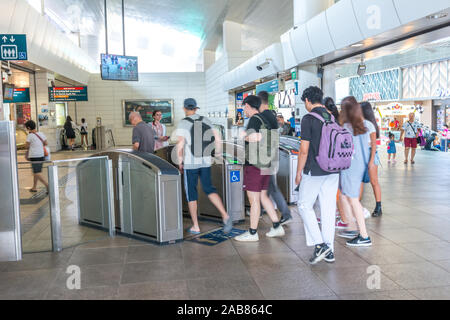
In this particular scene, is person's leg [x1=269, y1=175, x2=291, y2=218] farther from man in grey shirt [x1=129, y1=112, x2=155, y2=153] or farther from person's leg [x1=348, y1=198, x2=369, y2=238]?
man in grey shirt [x1=129, y1=112, x2=155, y2=153]

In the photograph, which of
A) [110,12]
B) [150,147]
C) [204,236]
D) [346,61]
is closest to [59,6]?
[110,12]

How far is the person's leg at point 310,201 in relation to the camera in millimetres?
3629

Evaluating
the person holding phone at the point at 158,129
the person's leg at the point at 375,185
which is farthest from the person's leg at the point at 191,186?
the person holding phone at the point at 158,129

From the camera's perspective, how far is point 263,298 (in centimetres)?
297

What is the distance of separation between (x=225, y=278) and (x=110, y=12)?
56.9 feet

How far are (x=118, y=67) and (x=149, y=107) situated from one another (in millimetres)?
10493

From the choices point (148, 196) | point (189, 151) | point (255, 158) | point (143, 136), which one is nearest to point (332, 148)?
point (255, 158)

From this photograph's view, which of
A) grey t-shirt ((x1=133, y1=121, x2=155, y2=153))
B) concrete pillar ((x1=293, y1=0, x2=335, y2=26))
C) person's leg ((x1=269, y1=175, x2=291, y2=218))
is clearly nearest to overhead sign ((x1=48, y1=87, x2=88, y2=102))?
concrete pillar ((x1=293, y1=0, x2=335, y2=26))

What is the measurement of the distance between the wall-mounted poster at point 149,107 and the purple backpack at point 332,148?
2193 centimetres

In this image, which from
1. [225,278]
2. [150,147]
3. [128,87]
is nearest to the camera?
[225,278]

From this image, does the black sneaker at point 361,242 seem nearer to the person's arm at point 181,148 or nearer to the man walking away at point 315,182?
the man walking away at point 315,182

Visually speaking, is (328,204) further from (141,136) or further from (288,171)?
(141,136)

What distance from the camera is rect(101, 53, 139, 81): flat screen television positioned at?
14297 millimetres

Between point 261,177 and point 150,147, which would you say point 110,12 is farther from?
point 261,177
